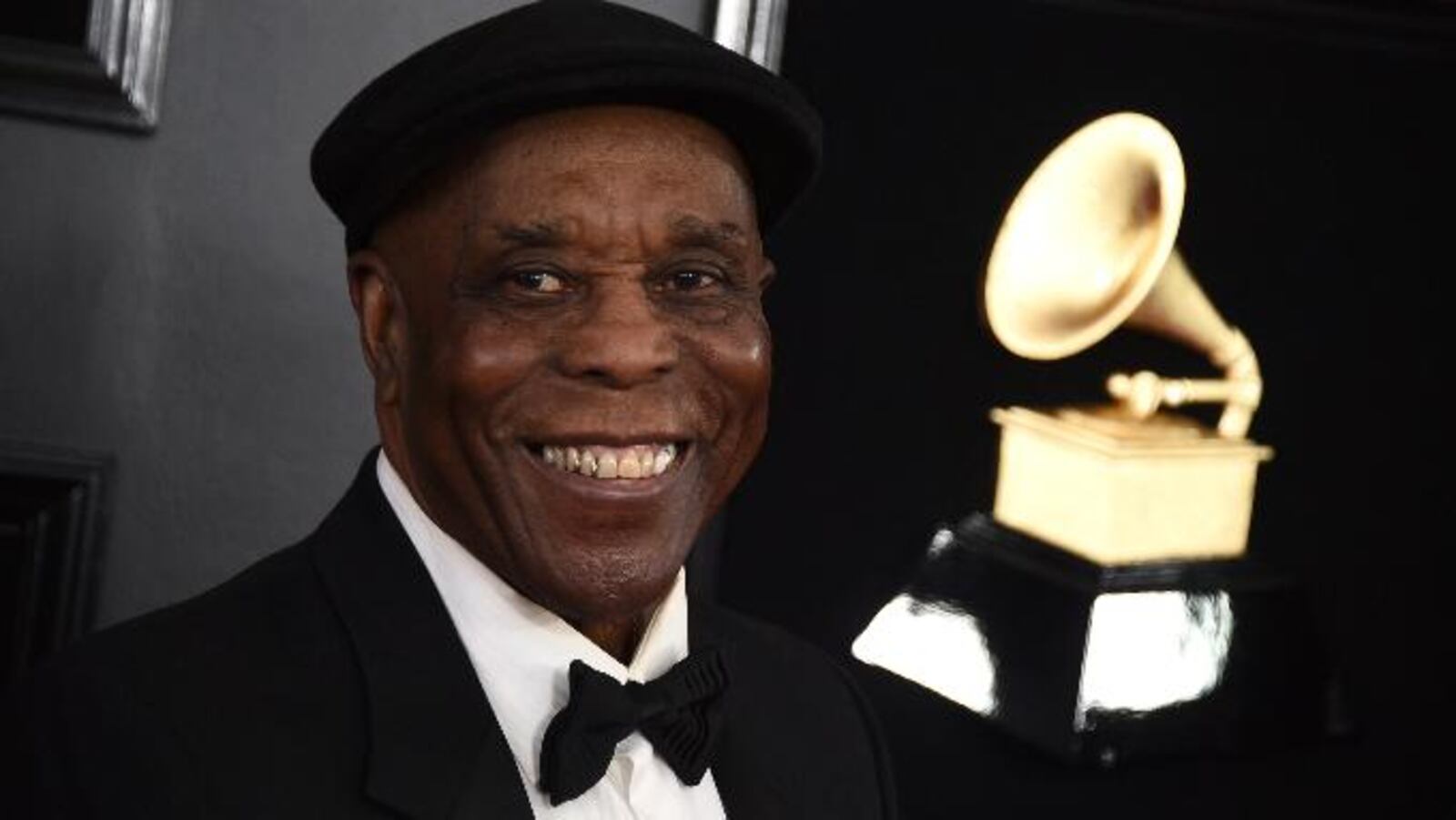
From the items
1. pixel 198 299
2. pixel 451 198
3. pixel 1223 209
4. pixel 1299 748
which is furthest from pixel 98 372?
pixel 1299 748

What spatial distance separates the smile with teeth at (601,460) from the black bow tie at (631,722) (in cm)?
14

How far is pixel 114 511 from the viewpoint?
2.32m

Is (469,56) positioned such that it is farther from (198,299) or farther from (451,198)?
(198,299)

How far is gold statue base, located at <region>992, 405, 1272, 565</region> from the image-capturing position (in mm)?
2328

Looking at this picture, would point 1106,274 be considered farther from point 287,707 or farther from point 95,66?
point 287,707

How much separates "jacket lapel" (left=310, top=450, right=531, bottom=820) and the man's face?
0.25ft

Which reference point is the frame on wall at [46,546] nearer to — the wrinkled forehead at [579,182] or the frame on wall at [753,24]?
the frame on wall at [753,24]

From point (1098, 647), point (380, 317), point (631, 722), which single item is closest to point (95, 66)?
point (380, 317)

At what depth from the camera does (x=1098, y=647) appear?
2316 mm

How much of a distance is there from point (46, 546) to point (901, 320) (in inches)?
36.3

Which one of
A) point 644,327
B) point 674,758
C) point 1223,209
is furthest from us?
point 1223,209

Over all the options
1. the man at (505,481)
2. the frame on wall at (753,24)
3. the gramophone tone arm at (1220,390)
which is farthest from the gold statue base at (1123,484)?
the man at (505,481)

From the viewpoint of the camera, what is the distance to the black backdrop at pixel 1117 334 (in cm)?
237

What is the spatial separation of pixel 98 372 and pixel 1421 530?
58.4 inches
